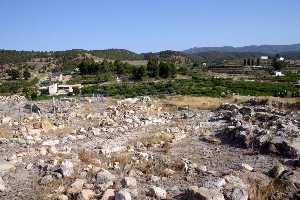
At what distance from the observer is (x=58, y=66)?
109812mm

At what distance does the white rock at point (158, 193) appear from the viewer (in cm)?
912

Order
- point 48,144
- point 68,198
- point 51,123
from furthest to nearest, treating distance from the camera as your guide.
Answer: point 51,123 < point 48,144 < point 68,198

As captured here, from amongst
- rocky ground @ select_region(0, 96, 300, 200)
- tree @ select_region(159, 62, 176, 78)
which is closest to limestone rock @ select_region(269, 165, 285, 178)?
rocky ground @ select_region(0, 96, 300, 200)

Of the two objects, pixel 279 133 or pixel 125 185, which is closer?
pixel 125 185

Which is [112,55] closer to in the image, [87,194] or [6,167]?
[6,167]

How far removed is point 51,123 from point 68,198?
10.9 m

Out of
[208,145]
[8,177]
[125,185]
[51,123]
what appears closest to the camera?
[125,185]

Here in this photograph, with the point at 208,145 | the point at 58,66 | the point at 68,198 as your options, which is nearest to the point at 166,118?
the point at 208,145

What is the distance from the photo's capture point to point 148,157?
1284 centimetres

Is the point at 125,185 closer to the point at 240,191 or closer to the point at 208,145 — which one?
the point at 240,191

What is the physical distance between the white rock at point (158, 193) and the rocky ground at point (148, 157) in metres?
0.02

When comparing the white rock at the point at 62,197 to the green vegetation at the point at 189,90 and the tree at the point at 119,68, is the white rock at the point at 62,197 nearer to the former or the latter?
the green vegetation at the point at 189,90

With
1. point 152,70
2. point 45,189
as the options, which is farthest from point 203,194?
point 152,70

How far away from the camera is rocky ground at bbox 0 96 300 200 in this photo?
9375 millimetres
